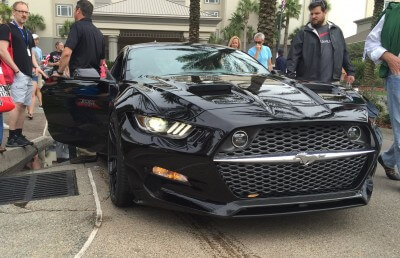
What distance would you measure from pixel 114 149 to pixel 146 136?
0.69 m

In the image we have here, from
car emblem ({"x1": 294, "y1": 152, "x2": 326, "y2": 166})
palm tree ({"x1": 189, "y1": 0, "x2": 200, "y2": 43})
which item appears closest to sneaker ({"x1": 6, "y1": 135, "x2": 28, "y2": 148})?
car emblem ({"x1": 294, "y1": 152, "x2": 326, "y2": 166})

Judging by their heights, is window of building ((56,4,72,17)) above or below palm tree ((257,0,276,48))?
above

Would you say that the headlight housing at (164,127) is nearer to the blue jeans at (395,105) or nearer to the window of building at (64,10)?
the blue jeans at (395,105)

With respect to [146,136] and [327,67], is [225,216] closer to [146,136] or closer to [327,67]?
[146,136]

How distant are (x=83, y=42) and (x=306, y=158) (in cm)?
397

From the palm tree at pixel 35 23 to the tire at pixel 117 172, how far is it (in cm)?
5549

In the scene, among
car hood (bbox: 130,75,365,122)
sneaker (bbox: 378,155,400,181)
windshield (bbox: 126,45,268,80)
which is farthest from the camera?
sneaker (bbox: 378,155,400,181)

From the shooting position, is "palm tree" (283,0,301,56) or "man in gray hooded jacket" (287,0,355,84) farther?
"palm tree" (283,0,301,56)

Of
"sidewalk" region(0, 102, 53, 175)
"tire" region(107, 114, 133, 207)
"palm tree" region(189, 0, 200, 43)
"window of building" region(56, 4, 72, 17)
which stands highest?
"window of building" region(56, 4, 72, 17)

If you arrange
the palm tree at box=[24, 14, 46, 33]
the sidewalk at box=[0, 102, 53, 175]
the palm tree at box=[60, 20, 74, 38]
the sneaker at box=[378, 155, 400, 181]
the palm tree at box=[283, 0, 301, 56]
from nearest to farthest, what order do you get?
the sneaker at box=[378, 155, 400, 181]
the sidewalk at box=[0, 102, 53, 175]
the palm tree at box=[24, 14, 46, 33]
the palm tree at box=[60, 20, 74, 38]
the palm tree at box=[283, 0, 301, 56]

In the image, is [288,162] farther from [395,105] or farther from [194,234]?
[395,105]

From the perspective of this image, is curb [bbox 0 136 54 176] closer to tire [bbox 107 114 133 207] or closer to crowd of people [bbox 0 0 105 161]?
crowd of people [bbox 0 0 105 161]

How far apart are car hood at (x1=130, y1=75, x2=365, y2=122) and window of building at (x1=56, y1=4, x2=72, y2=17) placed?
5853 cm

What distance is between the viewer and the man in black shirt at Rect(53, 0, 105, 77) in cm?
577
